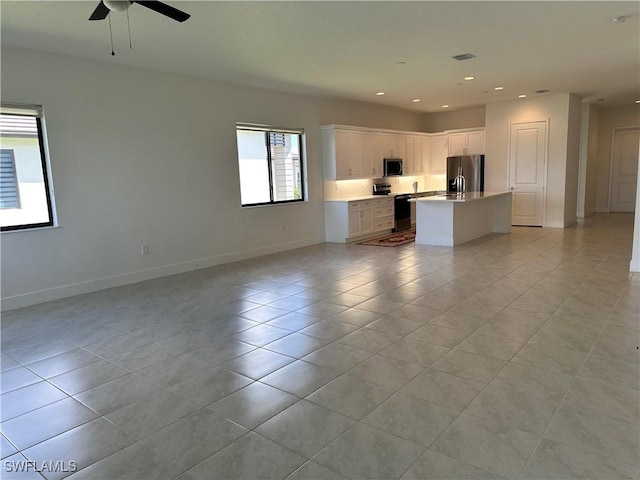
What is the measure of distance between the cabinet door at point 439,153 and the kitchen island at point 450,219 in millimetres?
2678

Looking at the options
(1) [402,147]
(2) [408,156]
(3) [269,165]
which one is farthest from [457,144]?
(3) [269,165]

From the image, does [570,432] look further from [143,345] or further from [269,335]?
[143,345]

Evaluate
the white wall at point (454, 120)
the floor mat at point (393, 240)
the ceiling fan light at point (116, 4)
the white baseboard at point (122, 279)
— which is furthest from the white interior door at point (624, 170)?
the ceiling fan light at point (116, 4)

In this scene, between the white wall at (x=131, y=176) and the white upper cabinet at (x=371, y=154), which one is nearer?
the white wall at (x=131, y=176)

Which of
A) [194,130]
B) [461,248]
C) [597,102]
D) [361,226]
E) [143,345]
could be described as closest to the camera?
[143,345]

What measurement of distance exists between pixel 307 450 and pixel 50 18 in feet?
13.8

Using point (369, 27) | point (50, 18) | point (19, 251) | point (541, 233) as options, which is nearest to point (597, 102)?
point (541, 233)

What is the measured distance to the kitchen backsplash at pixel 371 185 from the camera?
29.2 ft

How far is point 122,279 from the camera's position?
5.69 meters

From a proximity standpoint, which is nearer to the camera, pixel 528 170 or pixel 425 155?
pixel 528 170

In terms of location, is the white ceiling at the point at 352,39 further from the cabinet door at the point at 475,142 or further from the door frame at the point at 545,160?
the cabinet door at the point at 475,142

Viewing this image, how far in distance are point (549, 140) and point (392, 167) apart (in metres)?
3.39

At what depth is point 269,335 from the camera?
146 inches

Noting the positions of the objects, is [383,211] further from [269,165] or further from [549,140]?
[549,140]
